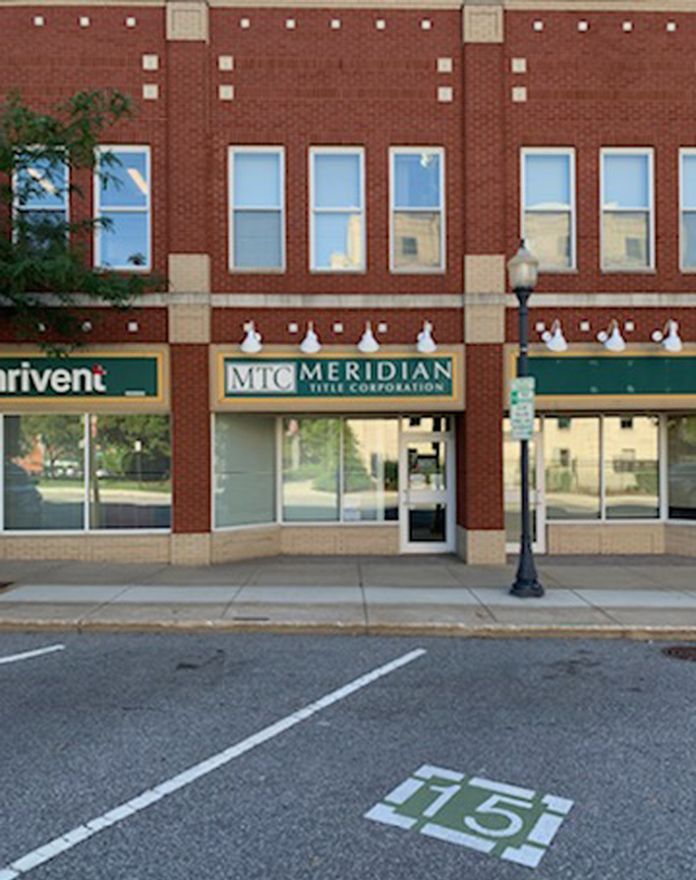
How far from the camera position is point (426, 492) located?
12859mm

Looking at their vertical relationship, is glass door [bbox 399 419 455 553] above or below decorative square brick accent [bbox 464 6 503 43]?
below

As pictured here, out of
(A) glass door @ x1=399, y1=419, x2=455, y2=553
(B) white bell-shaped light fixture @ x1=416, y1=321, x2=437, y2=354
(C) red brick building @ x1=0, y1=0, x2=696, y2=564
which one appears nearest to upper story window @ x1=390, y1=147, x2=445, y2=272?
(C) red brick building @ x1=0, y1=0, x2=696, y2=564

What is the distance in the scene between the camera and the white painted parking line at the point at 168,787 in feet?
11.4

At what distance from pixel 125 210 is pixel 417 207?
4.83 meters

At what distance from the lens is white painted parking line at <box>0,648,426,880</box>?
11.4 ft

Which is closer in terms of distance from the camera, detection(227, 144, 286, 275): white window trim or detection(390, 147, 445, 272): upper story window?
detection(227, 144, 286, 275): white window trim

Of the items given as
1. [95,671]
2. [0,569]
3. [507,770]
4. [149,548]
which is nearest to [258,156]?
[149,548]

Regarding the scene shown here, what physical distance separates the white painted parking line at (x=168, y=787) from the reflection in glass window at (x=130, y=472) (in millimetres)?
6437

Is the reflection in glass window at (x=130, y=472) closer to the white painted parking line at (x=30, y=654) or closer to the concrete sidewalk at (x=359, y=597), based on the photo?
the concrete sidewalk at (x=359, y=597)

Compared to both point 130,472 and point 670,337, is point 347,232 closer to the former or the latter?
point 130,472

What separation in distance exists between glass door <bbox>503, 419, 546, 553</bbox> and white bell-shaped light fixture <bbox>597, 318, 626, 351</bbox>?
80.2 inches

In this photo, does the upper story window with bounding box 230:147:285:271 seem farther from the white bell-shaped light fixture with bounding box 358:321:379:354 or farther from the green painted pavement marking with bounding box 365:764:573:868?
the green painted pavement marking with bounding box 365:764:573:868

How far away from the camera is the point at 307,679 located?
626cm

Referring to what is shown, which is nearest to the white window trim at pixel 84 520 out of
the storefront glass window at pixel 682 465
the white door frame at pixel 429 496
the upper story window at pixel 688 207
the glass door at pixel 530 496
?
the white door frame at pixel 429 496
